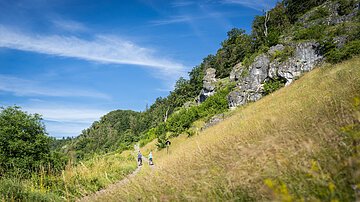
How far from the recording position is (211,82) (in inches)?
2505

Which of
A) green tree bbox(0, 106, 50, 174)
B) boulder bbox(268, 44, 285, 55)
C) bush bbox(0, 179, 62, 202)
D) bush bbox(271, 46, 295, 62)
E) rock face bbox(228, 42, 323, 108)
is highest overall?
boulder bbox(268, 44, 285, 55)

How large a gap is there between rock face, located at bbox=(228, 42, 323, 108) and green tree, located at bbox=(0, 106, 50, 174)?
96.2ft

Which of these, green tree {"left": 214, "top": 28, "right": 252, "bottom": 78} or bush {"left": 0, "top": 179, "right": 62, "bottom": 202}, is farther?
green tree {"left": 214, "top": 28, "right": 252, "bottom": 78}

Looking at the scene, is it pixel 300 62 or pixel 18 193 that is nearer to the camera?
pixel 18 193

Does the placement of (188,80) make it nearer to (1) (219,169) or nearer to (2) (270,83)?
(2) (270,83)

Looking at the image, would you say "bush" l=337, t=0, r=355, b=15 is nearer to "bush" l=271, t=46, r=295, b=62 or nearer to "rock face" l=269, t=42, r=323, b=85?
"rock face" l=269, t=42, r=323, b=85

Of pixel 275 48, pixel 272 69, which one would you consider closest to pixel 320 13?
pixel 275 48

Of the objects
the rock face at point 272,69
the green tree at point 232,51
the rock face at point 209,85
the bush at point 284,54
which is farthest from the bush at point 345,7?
the rock face at point 209,85

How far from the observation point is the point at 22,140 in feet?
70.2

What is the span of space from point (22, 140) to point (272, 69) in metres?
33.6

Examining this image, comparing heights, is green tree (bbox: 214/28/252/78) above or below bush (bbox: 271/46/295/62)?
above

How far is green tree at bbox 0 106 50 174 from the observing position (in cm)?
1988

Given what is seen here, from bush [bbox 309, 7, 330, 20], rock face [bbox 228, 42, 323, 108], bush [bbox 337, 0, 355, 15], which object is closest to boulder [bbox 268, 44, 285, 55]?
rock face [bbox 228, 42, 323, 108]

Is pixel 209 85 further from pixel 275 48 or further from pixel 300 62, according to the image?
pixel 300 62
